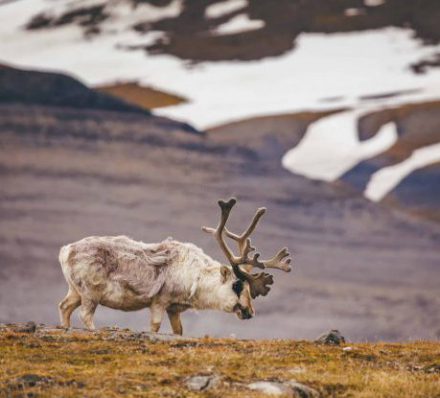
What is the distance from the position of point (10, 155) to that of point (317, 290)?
57.7m

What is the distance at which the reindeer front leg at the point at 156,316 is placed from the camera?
26122 mm

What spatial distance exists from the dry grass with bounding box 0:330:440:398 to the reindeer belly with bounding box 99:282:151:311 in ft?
8.77

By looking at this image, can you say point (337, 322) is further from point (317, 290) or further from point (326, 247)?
point (326, 247)

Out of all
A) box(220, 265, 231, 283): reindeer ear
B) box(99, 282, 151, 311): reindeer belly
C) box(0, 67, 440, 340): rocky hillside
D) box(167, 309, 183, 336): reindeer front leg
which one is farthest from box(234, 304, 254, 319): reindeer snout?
box(0, 67, 440, 340): rocky hillside

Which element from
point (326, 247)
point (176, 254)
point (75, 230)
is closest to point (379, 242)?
point (326, 247)

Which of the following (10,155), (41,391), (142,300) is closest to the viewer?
(41,391)

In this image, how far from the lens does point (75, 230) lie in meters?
184

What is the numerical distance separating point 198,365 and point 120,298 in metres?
6.56

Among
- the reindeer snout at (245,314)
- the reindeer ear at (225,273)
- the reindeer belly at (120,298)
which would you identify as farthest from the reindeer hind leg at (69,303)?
the reindeer snout at (245,314)

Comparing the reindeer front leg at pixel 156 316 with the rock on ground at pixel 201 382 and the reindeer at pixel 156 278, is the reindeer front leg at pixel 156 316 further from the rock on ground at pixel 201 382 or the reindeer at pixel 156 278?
the rock on ground at pixel 201 382

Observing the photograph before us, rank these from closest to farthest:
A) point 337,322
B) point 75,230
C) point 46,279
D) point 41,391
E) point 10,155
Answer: point 41,391, point 337,322, point 46,279, point 75,230, point 10,155

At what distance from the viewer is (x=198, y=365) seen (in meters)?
19.9

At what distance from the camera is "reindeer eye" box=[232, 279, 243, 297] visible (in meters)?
27.1

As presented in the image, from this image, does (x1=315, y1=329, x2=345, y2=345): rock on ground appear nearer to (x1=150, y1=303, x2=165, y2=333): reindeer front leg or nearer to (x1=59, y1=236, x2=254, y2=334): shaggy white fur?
(x1=59, y1=236, x2=254, y2=334): shaggy white fur
